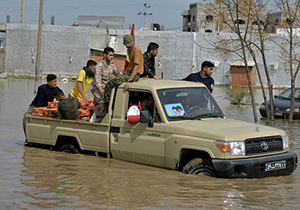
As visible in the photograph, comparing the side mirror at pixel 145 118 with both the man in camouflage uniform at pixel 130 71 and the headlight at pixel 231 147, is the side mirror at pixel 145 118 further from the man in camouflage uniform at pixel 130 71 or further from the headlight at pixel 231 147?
the headlight at pixel 231 147

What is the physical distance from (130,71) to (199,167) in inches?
101

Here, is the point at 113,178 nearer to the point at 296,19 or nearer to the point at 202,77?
the point at 202,77

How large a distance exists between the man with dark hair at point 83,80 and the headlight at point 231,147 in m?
4.51

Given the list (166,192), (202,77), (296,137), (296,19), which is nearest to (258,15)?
(296,19)

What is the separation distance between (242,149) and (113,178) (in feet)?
6.40

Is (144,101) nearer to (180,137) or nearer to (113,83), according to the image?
(113,83)

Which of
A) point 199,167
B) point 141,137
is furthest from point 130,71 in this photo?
point 199,167

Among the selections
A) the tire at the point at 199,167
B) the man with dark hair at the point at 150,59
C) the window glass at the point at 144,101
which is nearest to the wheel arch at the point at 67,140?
the window glass at the point at 144,101

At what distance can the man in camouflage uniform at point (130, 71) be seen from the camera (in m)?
9.70

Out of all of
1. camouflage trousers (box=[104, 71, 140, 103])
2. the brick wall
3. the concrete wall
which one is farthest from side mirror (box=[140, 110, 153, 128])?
the concrete wall

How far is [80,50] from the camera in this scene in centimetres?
5891

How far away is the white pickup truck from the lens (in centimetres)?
808

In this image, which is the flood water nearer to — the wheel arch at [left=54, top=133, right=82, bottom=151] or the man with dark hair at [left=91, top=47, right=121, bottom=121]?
the wheel arch at [left=54, top=133, right=82, bottom=151]

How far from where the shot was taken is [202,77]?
440 inches
